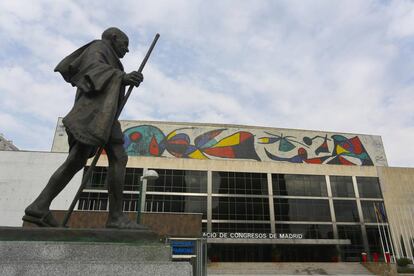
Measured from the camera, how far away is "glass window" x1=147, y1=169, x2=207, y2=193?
40000 mm

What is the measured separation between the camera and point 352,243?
39.4 meters

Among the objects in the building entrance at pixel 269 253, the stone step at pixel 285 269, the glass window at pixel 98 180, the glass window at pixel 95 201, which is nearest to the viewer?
the stone step at pixel 285 269

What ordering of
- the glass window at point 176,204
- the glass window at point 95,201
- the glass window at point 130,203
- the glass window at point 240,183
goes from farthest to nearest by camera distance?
the glass window at point 240,183
the glass window at point 176,204
the glass window at point 130,203
the glass window at point 95,201

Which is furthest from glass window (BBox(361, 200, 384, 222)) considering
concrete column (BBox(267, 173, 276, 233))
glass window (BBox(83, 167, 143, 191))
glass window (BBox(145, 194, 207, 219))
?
glass window (BBox(83, 167, 143, 191))

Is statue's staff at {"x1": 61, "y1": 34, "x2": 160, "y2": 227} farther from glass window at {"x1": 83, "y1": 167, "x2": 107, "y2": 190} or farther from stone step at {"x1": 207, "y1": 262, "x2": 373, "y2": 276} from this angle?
glass window at {"x1": 83, "y1": 167, "x2": 107, "y2": 190}

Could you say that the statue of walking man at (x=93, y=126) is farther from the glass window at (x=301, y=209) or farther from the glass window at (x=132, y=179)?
the glass window at (x=301, y=209)

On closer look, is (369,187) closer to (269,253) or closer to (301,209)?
(301,209)

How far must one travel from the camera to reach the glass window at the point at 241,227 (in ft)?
126

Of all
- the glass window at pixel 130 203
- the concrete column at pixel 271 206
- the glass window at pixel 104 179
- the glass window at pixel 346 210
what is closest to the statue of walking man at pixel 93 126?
the glass window at pixel 104 179

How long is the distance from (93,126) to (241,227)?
37.1m

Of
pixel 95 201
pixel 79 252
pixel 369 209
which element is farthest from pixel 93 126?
pixel 369 209

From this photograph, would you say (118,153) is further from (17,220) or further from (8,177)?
(8,177)

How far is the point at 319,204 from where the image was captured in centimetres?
4150

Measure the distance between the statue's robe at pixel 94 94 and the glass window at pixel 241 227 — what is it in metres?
35.8
